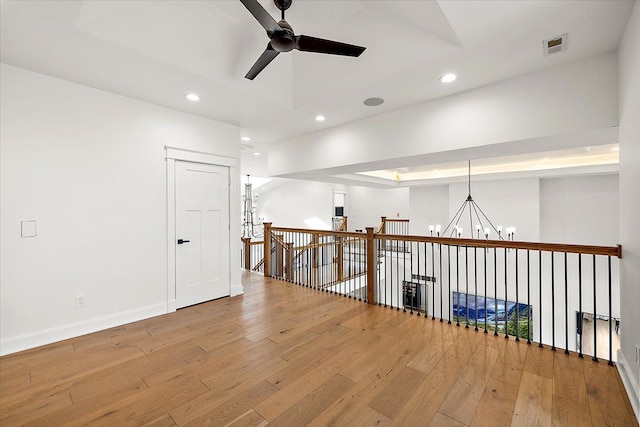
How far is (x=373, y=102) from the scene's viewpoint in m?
3.55

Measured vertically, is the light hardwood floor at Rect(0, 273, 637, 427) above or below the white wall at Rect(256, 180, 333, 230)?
below

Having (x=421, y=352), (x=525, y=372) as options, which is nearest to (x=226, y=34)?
(x=421, y=352)

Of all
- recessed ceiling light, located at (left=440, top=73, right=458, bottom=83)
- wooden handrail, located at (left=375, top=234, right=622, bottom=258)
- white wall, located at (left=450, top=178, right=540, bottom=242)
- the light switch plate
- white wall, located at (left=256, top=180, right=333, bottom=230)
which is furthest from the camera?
white wall, located at (left=256, top=180, right=333, bottom=230)

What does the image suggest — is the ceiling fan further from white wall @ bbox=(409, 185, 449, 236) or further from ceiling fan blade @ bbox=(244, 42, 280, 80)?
white wall @ bbox=(409, 185, 449, 236)

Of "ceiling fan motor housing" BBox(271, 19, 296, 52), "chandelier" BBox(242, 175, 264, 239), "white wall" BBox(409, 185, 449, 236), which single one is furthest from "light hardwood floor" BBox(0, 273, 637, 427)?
"chandelier" BBox(242, 175, 264, 239)

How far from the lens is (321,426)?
170cm

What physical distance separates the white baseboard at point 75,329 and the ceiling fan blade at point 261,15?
3.43m

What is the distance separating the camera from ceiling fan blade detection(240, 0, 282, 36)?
1.72m

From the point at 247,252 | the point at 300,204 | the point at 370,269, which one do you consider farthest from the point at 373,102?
the point at 300,204

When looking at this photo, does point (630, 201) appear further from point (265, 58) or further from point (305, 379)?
point (265, 58)

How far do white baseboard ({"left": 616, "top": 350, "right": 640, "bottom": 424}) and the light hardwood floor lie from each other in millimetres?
51

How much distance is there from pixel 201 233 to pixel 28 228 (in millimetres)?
1734

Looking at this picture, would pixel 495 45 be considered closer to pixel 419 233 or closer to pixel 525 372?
pixel 525 372

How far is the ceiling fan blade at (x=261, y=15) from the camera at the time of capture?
172 centimetres
